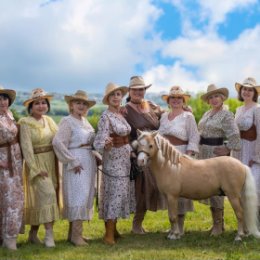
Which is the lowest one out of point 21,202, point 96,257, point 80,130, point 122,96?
point 96,257

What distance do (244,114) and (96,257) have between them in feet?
9.96

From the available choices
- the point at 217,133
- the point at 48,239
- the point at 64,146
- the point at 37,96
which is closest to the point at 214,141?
the point at 217,133

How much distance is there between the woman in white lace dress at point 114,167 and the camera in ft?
23.3

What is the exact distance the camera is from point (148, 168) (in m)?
7.76

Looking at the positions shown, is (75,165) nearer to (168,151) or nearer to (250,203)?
(168,151)

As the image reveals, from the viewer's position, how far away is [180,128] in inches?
295

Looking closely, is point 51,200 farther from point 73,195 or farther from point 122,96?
point 122,96

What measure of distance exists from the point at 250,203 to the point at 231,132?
3.39 ft

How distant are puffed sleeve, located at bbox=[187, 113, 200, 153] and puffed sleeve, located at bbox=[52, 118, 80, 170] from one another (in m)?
1.64

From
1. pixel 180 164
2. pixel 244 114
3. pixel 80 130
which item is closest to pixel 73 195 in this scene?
pixel 80 130

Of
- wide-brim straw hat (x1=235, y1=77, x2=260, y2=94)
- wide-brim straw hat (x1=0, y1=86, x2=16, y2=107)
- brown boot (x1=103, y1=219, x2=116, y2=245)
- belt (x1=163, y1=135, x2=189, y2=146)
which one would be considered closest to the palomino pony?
belt (x1=163, y1=135, x2=189, y2=146)

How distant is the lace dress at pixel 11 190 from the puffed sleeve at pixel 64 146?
1.64ft

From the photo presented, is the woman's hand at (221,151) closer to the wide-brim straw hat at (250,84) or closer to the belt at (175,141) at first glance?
the belt at (175,141)

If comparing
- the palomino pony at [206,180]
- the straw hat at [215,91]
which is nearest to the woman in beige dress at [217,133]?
the straw hat at [215,91]
